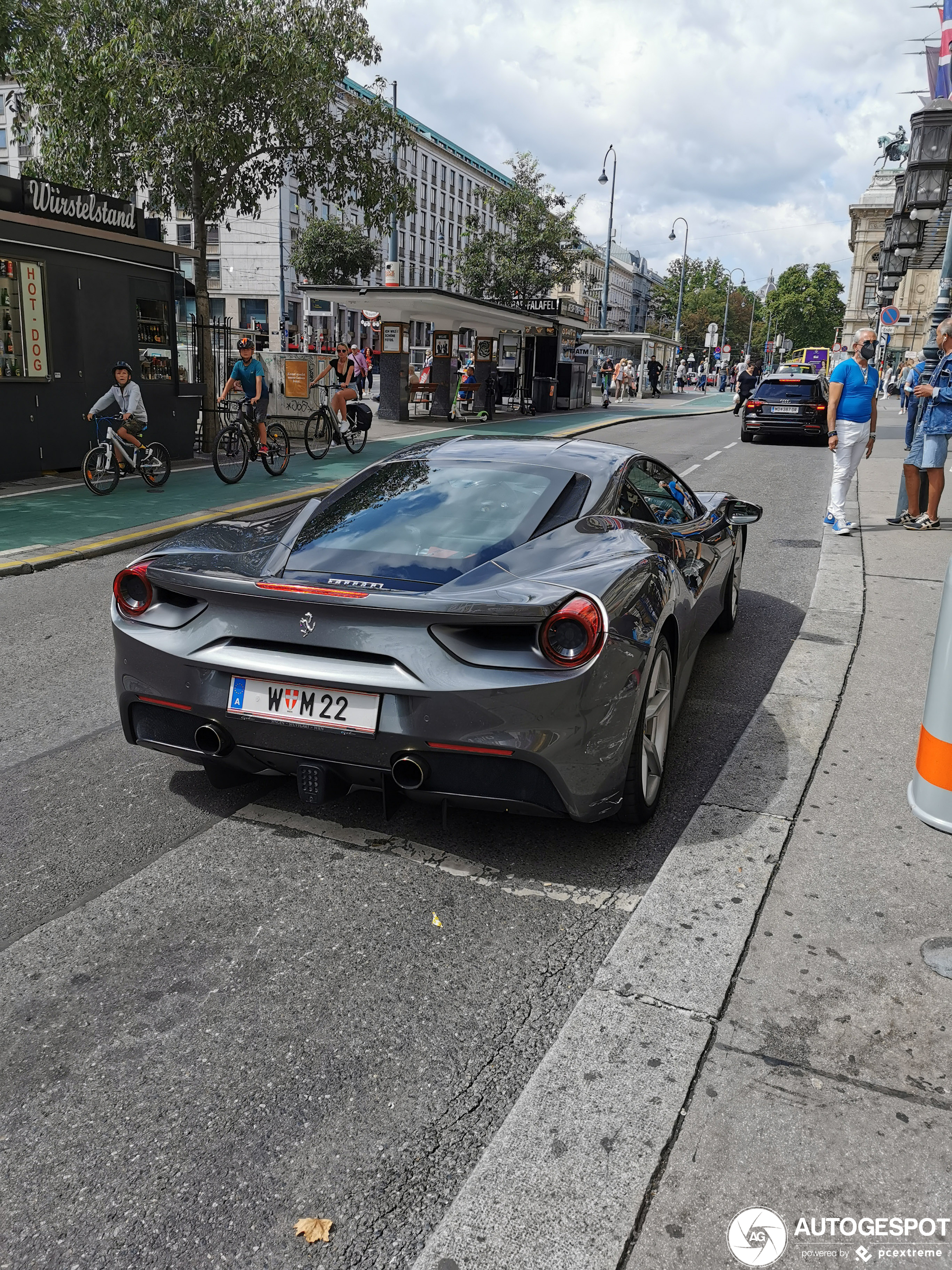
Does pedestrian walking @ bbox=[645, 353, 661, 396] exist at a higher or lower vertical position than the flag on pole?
lower

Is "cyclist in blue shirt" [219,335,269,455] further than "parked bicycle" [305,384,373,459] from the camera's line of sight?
No

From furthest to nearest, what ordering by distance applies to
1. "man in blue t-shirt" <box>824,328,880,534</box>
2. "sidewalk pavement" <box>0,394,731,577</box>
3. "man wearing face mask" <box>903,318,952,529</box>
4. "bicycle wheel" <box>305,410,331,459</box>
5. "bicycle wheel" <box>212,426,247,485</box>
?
"bicycle wheel" <box>305,410,331,459</box>, "bicycle wheel" <box>212,426,247,485</box>, "man in blue t-shirt" <box>824,328,880,534</box>, "sidewalk pavement" <box>0,394,731,577</box>, "man wearing face mask" <box>903,318,952,529</box>

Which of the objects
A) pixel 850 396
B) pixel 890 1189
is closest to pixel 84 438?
pixel 850 396

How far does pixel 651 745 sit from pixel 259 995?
1.66 meters

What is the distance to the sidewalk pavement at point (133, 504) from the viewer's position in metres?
9.67

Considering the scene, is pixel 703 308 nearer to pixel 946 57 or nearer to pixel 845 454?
pixel 946 57

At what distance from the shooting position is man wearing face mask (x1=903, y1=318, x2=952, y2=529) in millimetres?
9422

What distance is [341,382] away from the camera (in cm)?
2208

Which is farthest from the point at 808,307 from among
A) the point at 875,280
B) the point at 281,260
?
the point at 281,260

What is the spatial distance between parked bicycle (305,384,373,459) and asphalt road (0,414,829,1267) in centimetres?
1392

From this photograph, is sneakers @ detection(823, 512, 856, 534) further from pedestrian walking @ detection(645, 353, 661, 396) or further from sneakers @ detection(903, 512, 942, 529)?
pedestrian walking @ detection(645, 353, 661, 396)

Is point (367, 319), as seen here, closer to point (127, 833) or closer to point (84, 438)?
point (84, 438)

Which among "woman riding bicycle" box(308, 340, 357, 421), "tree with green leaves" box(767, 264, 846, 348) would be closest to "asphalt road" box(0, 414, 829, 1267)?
"woman riding bicycle" box(308, 340, 357, 421)

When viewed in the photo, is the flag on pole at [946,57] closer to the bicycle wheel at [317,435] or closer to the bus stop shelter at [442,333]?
the bus stop shelter at [442,333]
